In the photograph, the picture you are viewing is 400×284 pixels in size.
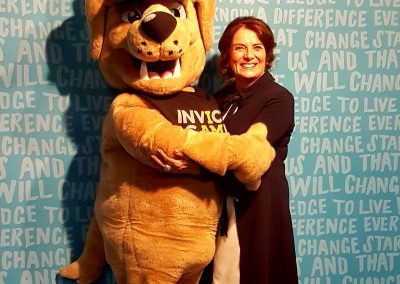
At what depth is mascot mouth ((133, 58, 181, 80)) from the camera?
1.12 m

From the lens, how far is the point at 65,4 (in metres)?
1.37

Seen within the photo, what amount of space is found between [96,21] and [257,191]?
1.95 ft

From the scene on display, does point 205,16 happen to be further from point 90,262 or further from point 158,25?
point 90,262

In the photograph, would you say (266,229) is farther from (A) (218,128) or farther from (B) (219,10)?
(B) (219,10)

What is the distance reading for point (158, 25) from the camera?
1.01m

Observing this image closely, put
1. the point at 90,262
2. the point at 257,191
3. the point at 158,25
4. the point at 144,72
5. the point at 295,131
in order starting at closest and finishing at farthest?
the point at 158,25 < the point at 144,72 < the point at 257,191 < the point at 90,262 < the point at 295,131

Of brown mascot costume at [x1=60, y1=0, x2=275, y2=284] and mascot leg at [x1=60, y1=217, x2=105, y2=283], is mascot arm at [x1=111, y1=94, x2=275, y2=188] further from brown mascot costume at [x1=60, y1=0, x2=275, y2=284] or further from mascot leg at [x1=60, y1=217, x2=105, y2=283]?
mascot leg at [x1=60, y1=217, x2=105, y2=283]

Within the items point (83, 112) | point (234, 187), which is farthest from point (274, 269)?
point (83, 112)

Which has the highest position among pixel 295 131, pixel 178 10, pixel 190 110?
pixel 178 10

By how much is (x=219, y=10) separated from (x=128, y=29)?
439 millimetres

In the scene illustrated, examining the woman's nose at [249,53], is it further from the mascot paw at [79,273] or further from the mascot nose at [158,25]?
the mascot paw at [79,273]

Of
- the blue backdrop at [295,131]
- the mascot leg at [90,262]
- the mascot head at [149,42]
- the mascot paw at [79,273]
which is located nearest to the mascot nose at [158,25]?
the mascot head at [149,42]

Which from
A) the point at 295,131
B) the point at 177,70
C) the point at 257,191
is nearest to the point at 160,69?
the point at 177,70

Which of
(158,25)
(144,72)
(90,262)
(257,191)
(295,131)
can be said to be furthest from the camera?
(295,131)
